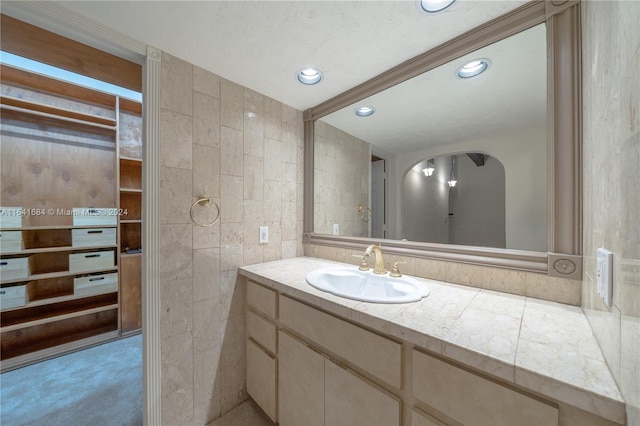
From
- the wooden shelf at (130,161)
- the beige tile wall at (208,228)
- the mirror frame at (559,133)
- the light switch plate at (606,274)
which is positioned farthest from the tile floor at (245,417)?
the wooden shelf at (130,161)

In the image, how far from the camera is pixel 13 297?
1.86m

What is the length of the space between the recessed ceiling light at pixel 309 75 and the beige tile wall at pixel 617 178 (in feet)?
3.88

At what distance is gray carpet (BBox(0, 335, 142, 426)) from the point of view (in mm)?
1428

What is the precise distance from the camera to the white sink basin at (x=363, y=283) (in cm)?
114

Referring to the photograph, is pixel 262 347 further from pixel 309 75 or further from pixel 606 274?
pixel 309 75

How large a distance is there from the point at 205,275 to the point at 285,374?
0.73m

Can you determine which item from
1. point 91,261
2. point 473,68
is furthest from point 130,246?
point 473,68

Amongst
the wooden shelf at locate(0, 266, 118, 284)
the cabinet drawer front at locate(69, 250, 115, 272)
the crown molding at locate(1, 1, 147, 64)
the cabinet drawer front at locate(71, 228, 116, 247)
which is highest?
the crown molding at locate(1, 1, 147, 64)

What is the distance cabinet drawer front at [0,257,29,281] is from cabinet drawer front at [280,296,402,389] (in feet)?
7.71

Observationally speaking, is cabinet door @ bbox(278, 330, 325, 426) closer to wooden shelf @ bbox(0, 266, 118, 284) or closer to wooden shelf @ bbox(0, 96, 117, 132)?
wooden shelf @ bbox(0, 266, 118, 284)

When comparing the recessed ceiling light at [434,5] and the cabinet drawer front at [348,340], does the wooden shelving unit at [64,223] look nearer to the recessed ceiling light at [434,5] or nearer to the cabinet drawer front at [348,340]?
the cabinet drawer front at [348,340]

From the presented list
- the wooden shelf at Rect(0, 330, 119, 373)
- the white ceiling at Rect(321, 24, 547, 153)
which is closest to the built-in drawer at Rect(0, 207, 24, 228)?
the wooden shelf at Rect(0, 330, 119, 373)

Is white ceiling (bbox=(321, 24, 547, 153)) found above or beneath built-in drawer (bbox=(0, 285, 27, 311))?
above

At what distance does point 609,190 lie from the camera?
56 cm
